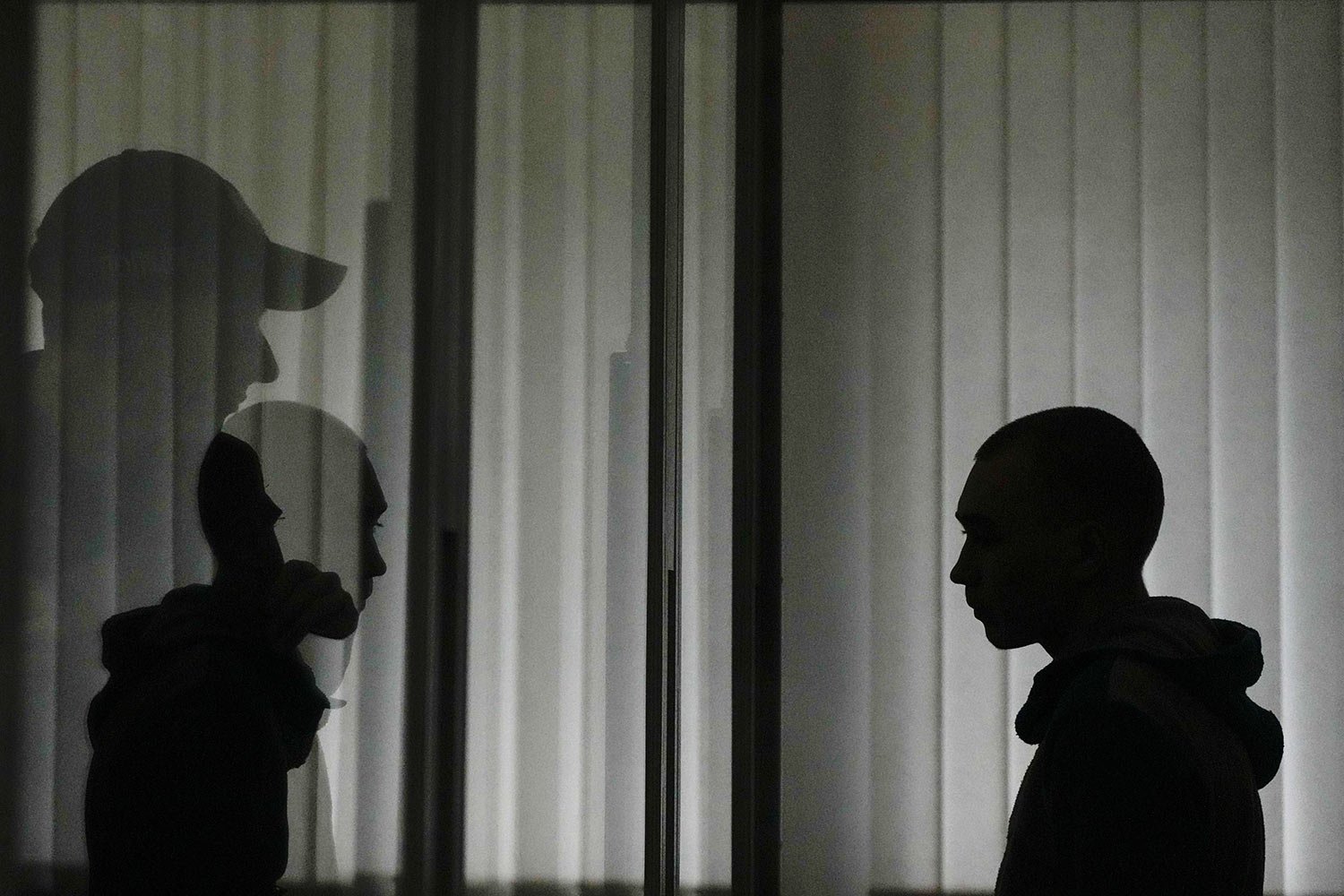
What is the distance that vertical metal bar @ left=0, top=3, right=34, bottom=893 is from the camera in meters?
0.30

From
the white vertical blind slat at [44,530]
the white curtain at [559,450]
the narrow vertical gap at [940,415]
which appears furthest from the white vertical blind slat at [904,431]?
the white vertical blind slat at [44,530]

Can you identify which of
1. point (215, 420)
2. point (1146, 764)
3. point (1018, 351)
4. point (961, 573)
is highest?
point (1018, 351)

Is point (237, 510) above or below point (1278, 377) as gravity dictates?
below

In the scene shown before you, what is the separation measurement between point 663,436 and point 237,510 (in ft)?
1.76

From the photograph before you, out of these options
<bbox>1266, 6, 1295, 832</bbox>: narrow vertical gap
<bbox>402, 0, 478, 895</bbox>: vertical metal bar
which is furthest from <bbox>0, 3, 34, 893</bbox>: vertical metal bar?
<bbox>1266, 6, 1295, 832</bbox>: narrow vertical gap

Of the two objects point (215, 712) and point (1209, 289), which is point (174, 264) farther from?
point (1209, 289)

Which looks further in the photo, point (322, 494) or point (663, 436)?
point (663, 436)

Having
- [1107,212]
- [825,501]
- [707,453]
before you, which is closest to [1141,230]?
[1107,212]

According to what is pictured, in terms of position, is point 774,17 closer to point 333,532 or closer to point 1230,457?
point 1230,457

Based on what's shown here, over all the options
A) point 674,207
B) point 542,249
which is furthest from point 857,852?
point 542,249

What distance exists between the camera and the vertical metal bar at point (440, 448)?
1.26ft

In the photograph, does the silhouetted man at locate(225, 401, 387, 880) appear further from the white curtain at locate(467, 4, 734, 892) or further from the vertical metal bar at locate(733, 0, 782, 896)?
the vertical metal bar at locate(733, 0, 782, 896)

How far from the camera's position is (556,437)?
0.48 metres

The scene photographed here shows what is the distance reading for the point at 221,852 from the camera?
0.35 meters
